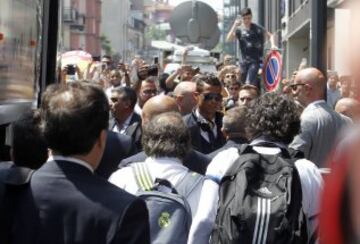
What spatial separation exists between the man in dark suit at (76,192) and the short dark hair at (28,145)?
3.34 ft

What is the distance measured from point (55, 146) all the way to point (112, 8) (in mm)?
122986

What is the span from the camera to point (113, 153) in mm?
5766

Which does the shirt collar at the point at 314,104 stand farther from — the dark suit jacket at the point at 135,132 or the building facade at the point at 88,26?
the building facade at the point at 88,26

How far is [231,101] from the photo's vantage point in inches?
454

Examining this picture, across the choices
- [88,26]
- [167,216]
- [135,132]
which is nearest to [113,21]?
[88,26]

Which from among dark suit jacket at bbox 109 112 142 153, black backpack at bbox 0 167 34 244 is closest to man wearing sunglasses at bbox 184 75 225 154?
dark suit jacket at bbox 109 112 142 153

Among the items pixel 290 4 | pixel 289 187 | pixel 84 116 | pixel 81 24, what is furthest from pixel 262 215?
pixel 81 24

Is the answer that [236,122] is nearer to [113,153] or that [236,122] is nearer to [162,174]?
[113,153]

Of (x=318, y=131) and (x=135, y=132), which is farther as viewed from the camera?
(x=135, y=132)

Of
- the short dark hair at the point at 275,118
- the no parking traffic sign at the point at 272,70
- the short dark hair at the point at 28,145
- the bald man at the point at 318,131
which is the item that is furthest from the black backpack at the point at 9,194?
the no parking traffic sign at the point at 272,70

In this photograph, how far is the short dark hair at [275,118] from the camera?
4.74m

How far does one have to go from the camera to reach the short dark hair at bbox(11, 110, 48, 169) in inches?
157

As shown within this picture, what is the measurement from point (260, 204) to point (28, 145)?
3.89 feet

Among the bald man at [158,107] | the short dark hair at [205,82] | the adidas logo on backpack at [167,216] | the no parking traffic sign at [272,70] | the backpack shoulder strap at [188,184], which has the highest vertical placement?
the no parking traffic sign at [272,70]
